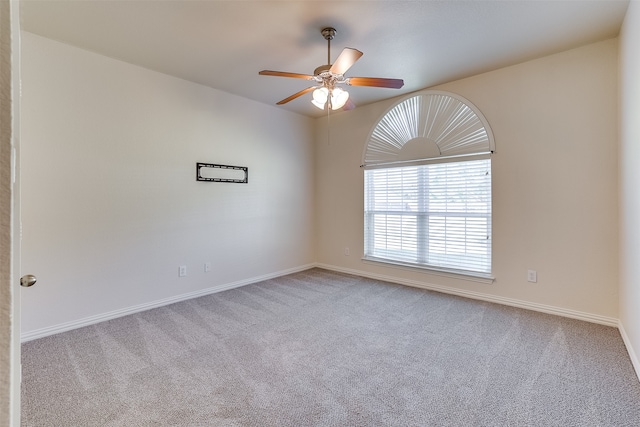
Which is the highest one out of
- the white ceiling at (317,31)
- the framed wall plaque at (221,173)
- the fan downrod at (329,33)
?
the white ceiling at (317,31)

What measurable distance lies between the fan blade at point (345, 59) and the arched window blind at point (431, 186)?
1.94 m

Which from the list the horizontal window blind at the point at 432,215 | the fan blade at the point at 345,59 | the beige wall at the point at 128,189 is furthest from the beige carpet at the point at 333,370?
the fan blade at the point at 345,59

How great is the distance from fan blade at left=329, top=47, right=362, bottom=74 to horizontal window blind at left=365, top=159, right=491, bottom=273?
2051 mm

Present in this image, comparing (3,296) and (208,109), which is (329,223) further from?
(3,296)

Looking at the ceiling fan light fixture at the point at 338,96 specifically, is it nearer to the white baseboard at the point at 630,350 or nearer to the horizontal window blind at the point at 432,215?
the horizontal window blind at the point at 432,215

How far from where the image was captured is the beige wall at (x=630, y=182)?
207 centimetres

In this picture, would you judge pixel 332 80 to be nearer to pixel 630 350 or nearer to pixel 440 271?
pixel 440 271

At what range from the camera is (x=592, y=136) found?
9.29ft

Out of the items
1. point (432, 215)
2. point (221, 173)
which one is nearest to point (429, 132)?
point (432, 215)

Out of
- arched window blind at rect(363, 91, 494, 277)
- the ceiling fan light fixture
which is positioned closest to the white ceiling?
the ceiling fan light fixture

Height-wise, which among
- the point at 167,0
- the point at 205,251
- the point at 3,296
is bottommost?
the point at 205,251

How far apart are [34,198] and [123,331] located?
1.36 meters

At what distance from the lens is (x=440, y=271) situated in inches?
151

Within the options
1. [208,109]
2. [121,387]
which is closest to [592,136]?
[208,109]
